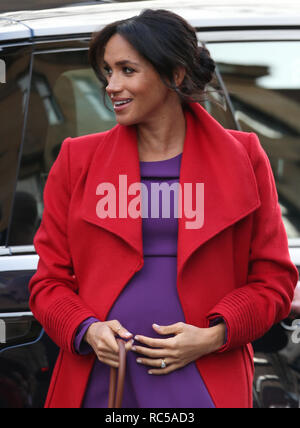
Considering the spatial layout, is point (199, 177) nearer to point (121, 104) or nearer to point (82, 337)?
point (121, 104)

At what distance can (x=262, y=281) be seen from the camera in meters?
1.87

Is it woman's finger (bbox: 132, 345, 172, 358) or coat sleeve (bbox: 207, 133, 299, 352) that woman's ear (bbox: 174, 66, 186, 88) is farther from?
woman's finger (bbox: 132, 345, 172, 358)

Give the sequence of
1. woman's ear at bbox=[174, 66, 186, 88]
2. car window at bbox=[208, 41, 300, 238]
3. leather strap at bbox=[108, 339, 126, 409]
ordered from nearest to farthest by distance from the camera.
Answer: leather strap at bbox=[108, 339, 126, 409]
woman's ear at bbox=[174, 66, 186, 88]
car window at bbox=[208, 41, 300, 238]

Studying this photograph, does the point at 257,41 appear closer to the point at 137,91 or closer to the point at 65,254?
the point at 137,91

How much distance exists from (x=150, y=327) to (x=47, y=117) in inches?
37.6

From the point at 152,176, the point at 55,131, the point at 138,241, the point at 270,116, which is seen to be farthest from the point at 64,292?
the point at 270,116

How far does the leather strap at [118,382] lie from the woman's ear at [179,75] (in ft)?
2.39

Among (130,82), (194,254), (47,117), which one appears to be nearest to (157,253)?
(194,254)

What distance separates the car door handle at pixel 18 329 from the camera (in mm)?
2285

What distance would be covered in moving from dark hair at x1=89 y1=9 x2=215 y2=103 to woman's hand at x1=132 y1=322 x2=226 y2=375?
645mm

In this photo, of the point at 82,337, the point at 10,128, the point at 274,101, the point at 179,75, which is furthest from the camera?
the point at 274,101

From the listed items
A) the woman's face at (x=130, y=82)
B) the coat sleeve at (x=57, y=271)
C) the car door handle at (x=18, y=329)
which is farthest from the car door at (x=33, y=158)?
the woman's face at (x=130, y=82)

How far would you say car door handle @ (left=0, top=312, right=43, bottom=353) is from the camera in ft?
7.50

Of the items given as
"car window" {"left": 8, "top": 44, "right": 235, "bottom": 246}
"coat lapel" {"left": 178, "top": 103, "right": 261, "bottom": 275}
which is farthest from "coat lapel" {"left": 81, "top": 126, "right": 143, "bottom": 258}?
"car window" {"left": 8, "top": 44, "right": 235, "bottom": 246}
